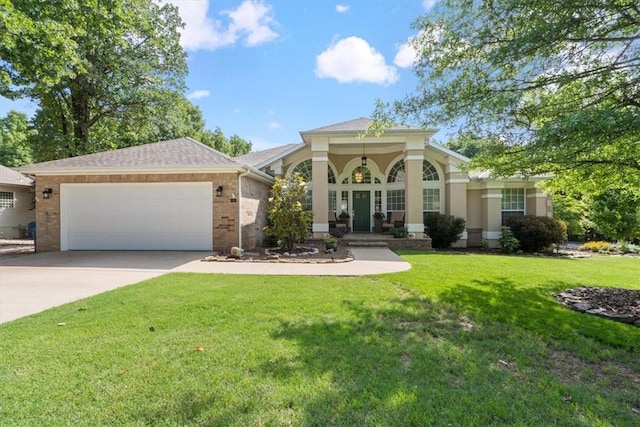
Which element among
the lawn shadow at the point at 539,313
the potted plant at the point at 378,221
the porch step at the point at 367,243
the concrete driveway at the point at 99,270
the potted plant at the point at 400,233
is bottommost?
the lawn shadow at the point at 539,313

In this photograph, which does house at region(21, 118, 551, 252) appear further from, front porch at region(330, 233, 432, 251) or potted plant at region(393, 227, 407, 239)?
front porch at region(330, 233, 432, 251)

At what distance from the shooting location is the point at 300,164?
15609mm

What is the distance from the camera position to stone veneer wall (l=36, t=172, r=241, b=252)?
432 inches

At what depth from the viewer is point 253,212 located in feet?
41.0

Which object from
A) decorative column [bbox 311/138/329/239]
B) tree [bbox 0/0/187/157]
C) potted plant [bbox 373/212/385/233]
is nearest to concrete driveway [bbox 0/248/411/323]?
decorative column [bbox 311/138/329/239]

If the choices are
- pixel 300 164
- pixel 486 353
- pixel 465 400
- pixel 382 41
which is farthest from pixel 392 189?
pixel 465 400

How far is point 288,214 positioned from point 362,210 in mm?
6398

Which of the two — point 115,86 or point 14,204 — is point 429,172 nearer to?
point 115,86

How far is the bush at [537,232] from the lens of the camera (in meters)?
13.2

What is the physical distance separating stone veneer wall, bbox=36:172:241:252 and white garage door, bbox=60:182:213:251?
177 mm

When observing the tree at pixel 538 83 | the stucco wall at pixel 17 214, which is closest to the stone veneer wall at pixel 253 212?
the tree at pixel 538 83

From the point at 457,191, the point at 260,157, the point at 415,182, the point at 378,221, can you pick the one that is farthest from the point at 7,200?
the point at 457,191

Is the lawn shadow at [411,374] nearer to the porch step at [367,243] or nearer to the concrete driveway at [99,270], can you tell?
the concrete driveway at [99,270]

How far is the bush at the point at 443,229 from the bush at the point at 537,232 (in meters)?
2.40
